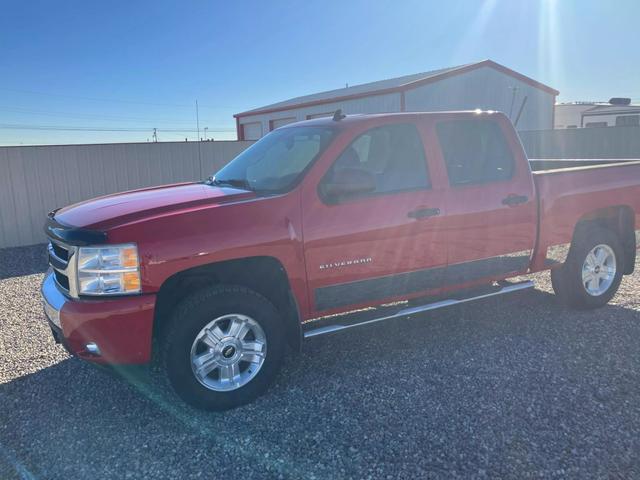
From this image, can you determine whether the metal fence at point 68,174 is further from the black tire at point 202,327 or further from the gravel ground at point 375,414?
the black tire at point 202,327

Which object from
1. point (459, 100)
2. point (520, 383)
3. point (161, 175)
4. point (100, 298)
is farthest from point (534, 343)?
point (459, 100)

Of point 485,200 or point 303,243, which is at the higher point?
point 485,200

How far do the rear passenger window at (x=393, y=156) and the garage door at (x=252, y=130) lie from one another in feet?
72.6

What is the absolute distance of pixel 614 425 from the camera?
3.24 m

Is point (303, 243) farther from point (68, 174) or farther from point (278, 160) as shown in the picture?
point (68, 174)

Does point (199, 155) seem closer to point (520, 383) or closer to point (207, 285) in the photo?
point (207, 285)

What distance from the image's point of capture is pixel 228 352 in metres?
3.58

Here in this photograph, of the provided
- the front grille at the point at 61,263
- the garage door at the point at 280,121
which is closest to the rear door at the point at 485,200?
the front grille at the point at 61,263

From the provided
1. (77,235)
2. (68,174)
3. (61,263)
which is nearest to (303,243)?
(77,235)

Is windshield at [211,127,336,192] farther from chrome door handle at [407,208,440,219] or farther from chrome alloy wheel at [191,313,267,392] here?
chrome alloy wheel at [191,313,267,392]

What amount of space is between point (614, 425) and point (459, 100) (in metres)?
18.4

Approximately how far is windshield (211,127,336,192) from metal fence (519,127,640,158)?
16.7 m

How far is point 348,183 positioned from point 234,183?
1134mm

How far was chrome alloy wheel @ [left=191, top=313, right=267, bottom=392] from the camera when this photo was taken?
11.5 feet
